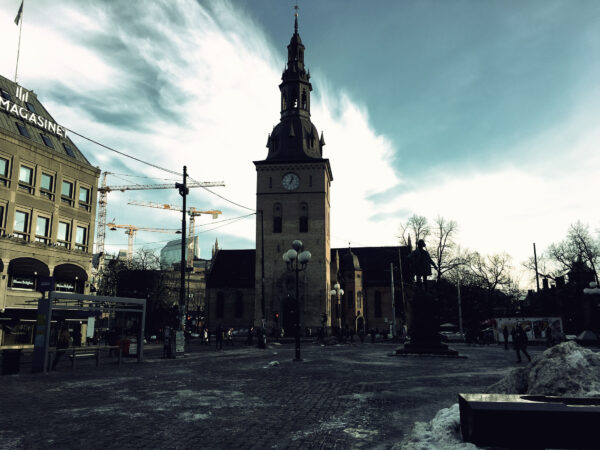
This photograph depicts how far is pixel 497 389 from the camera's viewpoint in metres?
6.71

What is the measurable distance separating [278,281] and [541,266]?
3644 cm

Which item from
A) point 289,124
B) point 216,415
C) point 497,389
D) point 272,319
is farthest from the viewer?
point 289,124

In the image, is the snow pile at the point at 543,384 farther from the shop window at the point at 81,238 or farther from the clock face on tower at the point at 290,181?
the clock face on tower at the point at 290,181

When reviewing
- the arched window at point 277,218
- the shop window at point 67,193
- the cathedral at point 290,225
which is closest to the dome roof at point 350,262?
the cathedral at point 290,225

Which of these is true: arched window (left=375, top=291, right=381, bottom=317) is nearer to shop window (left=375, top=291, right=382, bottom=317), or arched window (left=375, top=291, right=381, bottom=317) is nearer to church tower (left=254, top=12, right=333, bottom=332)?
shop window (left=375, top=291, right=382, bottom=317)

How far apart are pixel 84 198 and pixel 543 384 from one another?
31.1 metres

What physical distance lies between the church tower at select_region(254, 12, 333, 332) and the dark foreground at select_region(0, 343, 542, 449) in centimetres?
3739

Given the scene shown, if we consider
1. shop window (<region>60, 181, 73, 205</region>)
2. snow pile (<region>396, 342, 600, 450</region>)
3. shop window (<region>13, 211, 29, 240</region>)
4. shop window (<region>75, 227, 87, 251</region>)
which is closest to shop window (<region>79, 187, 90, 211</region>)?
shop window (<region>60, 181, 73, 205</region>)

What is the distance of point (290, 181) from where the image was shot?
177 feet

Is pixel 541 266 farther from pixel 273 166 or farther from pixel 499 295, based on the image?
pixel 273 166

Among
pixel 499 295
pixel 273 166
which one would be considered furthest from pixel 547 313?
pixel 273 166

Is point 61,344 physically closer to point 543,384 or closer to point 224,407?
point 224,407

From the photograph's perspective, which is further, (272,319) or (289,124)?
(289,124)

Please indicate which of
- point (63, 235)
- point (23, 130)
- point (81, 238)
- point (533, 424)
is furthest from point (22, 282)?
point (533, 424)
